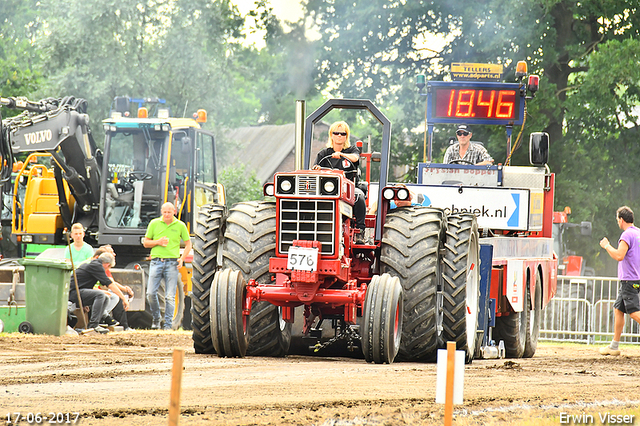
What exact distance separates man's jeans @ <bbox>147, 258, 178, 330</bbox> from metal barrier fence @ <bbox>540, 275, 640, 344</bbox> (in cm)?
793

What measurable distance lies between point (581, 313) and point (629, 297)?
725 cm

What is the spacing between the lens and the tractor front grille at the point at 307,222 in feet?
29.2

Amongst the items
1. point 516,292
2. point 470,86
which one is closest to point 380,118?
point 516,292

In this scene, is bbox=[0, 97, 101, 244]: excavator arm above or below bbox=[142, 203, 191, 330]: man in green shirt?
above

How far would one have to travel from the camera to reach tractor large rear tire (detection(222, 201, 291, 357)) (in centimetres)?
927

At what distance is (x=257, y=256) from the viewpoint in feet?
30.4

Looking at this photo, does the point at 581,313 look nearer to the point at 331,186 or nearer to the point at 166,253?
the point at 166,253

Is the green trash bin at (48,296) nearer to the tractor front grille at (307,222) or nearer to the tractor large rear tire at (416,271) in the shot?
the tractor front grille at (307,222)

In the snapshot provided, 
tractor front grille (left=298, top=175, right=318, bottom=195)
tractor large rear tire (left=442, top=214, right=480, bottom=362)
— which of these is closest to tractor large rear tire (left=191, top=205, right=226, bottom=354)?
tractor front grille (left=298, top=175, right=318, bottom=195)

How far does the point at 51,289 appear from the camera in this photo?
13.0 m

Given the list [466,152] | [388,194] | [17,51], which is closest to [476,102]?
[466,152]

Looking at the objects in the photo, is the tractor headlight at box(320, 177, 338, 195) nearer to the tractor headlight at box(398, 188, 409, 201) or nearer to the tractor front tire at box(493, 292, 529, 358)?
the tractor headlight at box(398, 188, 409, 201)

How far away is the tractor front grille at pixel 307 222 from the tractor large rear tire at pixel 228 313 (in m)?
0.53

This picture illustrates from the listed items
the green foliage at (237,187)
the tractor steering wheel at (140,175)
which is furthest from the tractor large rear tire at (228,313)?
the green foliage at (237,187)
